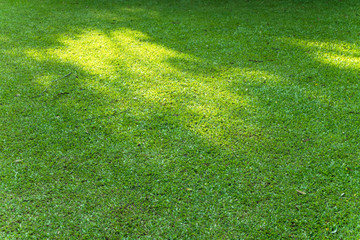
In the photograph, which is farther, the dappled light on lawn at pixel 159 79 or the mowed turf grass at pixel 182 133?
the dappled light on lawn at pixel 159 79

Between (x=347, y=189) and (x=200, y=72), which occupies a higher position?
(x=200, y=72)

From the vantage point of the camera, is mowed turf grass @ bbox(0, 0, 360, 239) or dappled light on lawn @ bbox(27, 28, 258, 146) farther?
dappled light on lawn @ bbox(27, 28, 258, 146)

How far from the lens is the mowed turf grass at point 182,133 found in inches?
90.4

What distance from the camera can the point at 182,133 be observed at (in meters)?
3.12

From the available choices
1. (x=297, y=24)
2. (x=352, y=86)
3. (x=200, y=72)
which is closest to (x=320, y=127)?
(x=352, y=86)

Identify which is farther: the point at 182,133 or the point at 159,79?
the point at 159,79

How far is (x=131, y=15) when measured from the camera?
680 centimetres

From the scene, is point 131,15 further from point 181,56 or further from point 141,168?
point 141,168

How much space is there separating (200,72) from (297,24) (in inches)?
112

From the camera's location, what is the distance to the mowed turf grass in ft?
7.53

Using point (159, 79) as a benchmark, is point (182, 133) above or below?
below

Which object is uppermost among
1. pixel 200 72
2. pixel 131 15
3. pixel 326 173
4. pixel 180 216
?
pixel 131 15

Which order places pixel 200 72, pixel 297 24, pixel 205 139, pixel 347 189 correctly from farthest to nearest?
pixel 297 24 < pixel 200 72 < pixel 205 139 < pixel 347 189

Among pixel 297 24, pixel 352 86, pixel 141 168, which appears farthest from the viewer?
pixel 297 24
